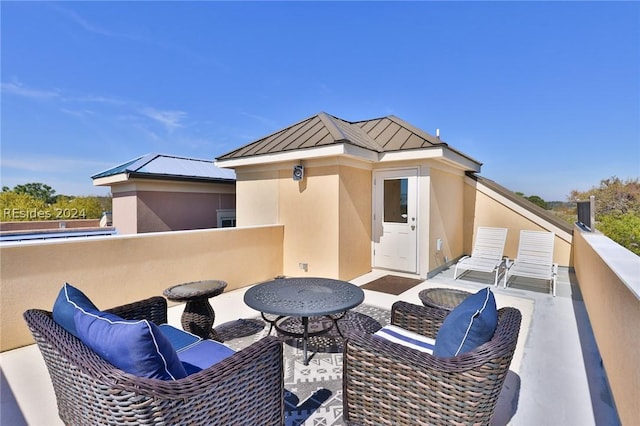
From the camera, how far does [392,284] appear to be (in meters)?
6.26

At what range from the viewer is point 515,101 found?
12.2 meters

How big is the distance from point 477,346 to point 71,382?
2472 mm

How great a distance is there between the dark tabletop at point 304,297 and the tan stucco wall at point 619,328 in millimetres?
2019

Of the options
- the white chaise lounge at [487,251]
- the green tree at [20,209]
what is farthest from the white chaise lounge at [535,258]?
the green tree at [20,209]

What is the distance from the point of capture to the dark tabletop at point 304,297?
2646mm

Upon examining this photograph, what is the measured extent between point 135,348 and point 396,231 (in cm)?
641

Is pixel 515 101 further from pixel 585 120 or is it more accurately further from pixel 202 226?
pixel 202 226

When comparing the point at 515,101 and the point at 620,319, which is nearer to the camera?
the point at 620,319

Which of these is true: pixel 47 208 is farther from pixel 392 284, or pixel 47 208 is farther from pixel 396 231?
pixel 392 284

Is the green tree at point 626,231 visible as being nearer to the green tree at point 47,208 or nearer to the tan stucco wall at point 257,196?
the tan stucco wall at point 257,196

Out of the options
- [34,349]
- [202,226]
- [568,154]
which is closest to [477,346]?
[34,349]

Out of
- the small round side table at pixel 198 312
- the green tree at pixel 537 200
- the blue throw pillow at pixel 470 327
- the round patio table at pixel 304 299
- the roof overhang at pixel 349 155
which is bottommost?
the small round side table at pixel 198 312

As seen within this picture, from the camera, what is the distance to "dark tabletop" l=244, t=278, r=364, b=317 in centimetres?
265

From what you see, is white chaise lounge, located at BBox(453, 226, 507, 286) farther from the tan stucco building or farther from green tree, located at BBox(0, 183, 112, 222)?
Answer: green tree, located at BBox(0, 183, 112, 222)
